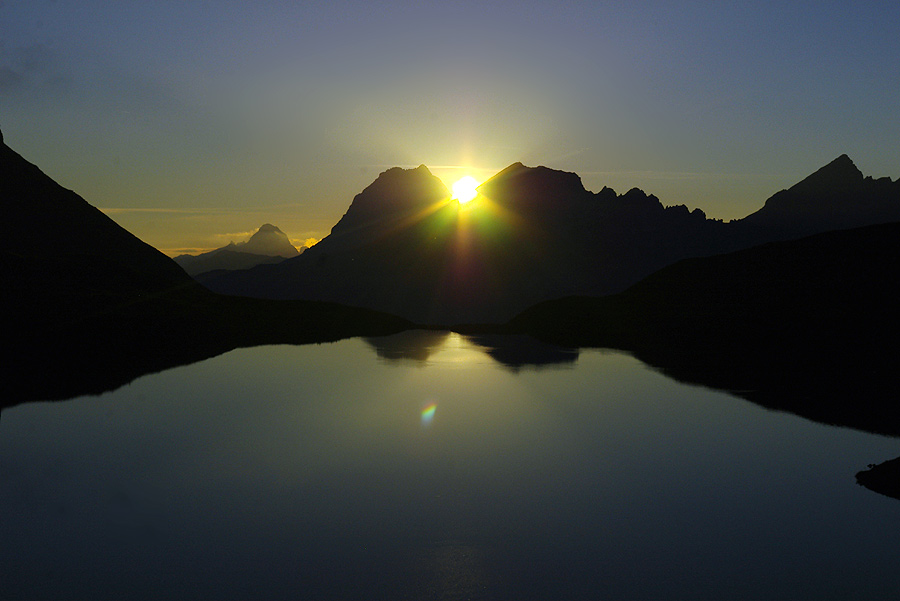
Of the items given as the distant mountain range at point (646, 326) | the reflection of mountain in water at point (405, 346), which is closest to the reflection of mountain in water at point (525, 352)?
the distant mountain range at point (646, 326)

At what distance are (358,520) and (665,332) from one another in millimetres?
107227

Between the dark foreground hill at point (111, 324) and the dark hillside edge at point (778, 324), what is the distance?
6453cm

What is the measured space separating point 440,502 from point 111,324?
87223mm

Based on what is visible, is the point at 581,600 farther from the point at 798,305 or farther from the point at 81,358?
the point at 798,305

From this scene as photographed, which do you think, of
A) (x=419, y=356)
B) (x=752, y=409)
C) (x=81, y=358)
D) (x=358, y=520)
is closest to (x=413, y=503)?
(x=358, y=520)

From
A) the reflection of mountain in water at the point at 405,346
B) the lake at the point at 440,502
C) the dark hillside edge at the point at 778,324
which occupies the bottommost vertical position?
the lake at the point at 440,502

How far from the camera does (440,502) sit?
30.3m

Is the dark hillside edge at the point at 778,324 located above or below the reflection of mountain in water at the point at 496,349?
above

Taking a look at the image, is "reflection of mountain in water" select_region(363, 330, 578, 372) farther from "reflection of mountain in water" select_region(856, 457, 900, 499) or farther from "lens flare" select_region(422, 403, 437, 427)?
"reflection of mountain in water" select_region(856, 457, 900, 499)

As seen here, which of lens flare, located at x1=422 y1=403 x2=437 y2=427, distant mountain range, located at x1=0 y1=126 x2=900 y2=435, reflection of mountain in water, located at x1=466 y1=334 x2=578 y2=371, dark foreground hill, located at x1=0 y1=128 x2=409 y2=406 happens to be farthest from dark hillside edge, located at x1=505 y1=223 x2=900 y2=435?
dark foreground hill, located at x1=0 y1=128 x2=409 y2=406

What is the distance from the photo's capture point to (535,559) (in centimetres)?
2375

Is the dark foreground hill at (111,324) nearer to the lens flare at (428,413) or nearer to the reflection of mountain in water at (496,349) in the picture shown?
the reflection of mountain in water at (496,349)

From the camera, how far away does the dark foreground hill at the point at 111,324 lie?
238 feet

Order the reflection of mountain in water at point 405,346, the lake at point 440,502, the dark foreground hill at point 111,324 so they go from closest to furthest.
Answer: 1. the lake at point 440,502
2. the dark foreground hill at point 111,324
3. the reflection of mountain in water at point 405,346
